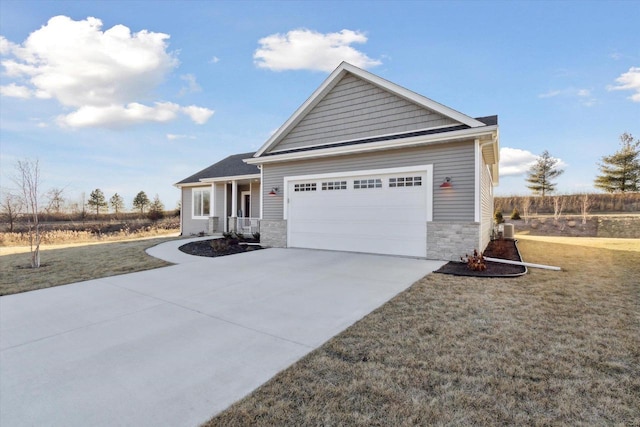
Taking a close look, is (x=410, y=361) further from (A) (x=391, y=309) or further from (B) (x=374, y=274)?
(B) (x=374, y=274)

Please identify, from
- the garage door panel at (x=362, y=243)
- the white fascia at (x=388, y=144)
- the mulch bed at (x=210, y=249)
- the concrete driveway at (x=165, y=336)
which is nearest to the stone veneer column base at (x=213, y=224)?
the mulch bed at (x=210, y=249)

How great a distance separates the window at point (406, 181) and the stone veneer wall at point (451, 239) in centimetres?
124

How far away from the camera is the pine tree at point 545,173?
35.3 m

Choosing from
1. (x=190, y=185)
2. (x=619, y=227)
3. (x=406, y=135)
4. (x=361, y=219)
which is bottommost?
(x=619, y=227)

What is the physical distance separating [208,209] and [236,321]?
14.8m

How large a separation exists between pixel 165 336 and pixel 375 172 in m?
7.33

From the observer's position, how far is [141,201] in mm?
42688

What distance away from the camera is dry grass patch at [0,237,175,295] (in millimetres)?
6828

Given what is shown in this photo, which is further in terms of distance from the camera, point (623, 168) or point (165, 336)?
point (623, 168)

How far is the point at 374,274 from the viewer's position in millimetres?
6879

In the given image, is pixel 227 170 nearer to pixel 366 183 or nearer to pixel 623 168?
pixel 366 183

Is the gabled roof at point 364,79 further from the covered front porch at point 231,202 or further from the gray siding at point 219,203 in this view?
the gray siding at point 219,203

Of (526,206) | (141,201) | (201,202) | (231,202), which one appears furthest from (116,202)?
(526,206)

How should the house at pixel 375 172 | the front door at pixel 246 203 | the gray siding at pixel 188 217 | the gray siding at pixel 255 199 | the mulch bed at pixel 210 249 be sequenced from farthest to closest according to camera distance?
1. the gray siding at pixel 188 217
2. the front door at pixel 246 203
3. the gray siding at pixel 255 199
4. the mulch bed at pixel 210 249
5. the house at pixel 375 172
